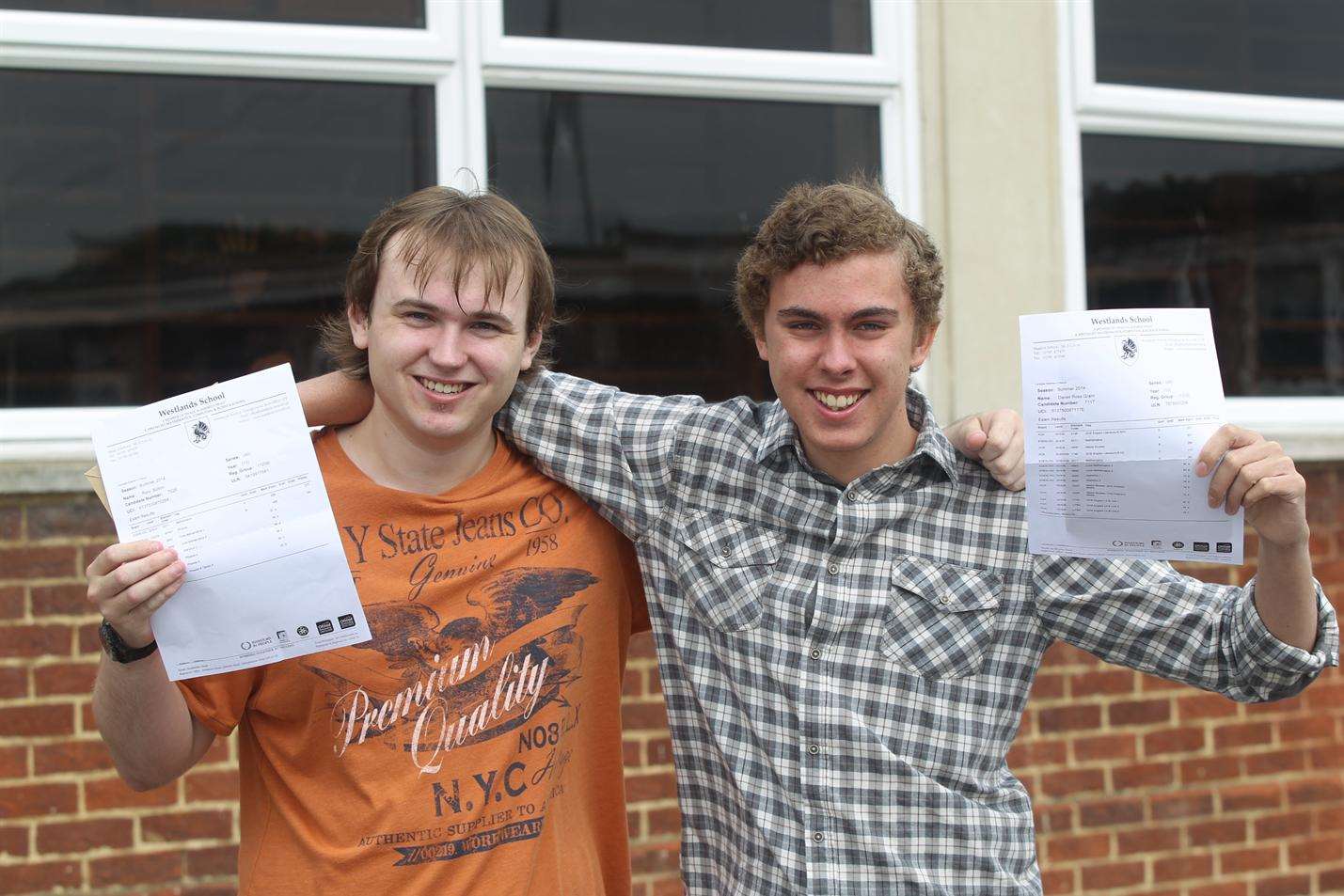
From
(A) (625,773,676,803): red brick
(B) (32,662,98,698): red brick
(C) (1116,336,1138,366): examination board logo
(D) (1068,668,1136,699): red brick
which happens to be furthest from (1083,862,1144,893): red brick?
(B) (32,662,98,698): red brick

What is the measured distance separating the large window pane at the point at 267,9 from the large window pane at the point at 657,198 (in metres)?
0.37

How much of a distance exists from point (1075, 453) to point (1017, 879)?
776 mm

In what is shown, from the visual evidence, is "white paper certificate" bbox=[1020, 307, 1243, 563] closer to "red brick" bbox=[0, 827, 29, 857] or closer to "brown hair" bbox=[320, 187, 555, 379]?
"brown hair" bbox=[320, 187, 555, 379]

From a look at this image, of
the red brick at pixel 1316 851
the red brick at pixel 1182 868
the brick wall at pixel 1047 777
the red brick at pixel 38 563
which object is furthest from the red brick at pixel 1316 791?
the red brick at pixel 38 563

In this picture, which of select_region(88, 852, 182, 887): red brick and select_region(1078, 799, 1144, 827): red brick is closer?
select_region(88, 852, 182, 887): red brick

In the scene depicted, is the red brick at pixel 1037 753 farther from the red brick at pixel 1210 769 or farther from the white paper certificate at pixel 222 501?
the white paper certificate at pixel 222 501

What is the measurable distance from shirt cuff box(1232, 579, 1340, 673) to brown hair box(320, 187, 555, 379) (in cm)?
137

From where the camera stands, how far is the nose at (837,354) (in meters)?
2.04

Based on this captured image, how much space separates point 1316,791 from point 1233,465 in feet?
9.76

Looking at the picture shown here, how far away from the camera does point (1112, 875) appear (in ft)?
13.1

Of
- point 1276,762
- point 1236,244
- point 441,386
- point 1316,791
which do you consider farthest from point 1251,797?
point 441,386

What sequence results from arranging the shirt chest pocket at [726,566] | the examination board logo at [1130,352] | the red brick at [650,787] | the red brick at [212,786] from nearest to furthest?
the examination board logo at [1130,352]
the shirt chest pocket at [726,566]
the red brick at [212,786]
the red brick at [650,787]

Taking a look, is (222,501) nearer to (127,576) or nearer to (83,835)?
(127,576)

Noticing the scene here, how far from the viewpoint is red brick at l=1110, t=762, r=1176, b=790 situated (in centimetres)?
396
